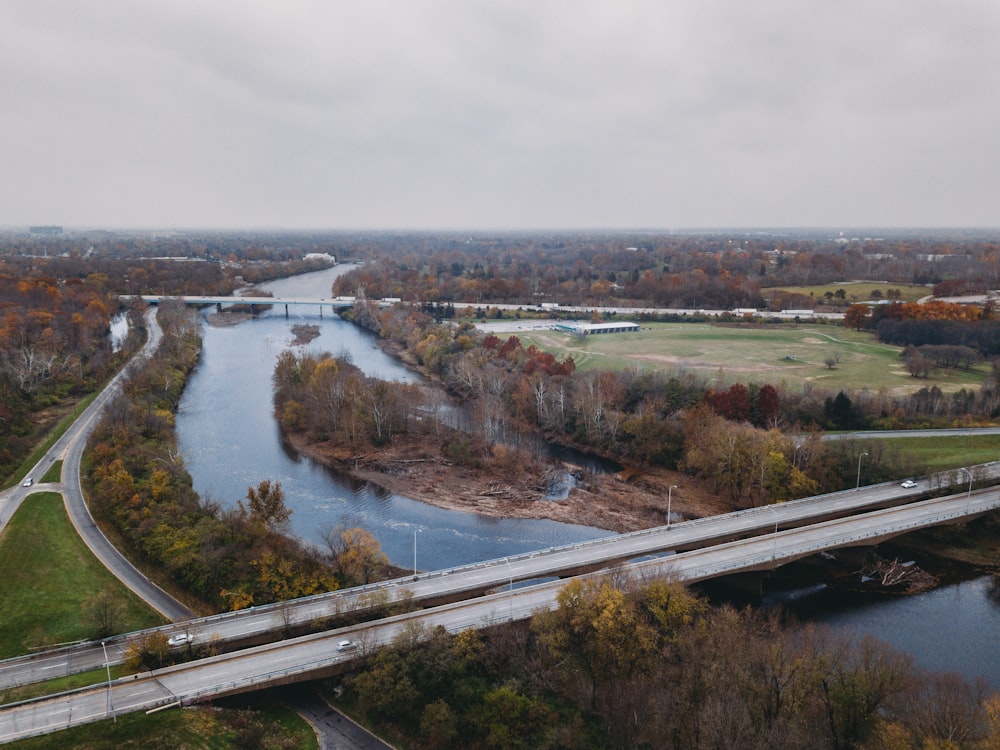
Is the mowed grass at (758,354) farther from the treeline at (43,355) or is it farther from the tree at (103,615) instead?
the tree at (103,615)

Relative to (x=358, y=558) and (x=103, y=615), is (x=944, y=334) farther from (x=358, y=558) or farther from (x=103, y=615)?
(x=103, y=615)

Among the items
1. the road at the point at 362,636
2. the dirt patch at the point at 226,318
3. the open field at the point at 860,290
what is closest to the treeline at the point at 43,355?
the dirt patch at the point at 226,318

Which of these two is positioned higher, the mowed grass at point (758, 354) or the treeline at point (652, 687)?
the mowed grass at point (758, 354)

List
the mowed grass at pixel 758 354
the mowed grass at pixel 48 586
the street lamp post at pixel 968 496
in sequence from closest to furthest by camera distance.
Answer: the mowed grass at pixel 48 586, the street lamp post at pixel 968 496, the mowed grass at pixel 758 354

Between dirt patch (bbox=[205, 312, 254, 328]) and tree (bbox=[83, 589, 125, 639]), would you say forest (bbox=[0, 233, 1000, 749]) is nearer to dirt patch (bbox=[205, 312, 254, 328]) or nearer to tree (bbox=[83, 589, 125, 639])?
tree (bbox=[83, 589, 125, 639])

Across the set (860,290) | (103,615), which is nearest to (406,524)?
(103,615)

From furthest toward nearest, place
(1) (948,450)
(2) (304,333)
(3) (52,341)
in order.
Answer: (2) (304,333) → (3) (52,341) → (1) (948,450)

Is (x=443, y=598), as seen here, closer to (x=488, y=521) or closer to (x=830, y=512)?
(x=488, y=521)
